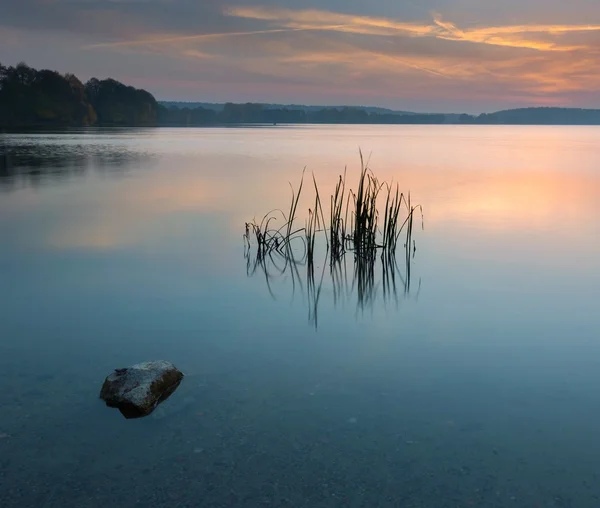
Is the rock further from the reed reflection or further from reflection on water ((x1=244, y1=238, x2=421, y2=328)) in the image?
the reed reflection

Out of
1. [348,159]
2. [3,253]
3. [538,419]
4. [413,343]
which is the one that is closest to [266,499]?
[538,419]

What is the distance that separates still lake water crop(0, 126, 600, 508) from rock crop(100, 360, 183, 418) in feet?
0.28

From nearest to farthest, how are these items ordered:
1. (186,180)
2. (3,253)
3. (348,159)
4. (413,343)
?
(413,343) → (3,253) → (186,180) → (348,159)

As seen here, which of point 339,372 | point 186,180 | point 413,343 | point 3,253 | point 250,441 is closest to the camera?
point 250,441

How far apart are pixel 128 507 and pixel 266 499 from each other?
27.6 inches

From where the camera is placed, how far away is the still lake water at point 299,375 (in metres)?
3.46

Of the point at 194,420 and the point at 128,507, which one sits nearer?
the point at 128,507

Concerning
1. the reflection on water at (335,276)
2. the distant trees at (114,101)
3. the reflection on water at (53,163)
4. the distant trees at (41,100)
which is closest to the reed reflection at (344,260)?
the reflection on water at (335,276)

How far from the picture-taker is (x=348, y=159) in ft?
103

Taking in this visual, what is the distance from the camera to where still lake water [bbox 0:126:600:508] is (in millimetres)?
3455

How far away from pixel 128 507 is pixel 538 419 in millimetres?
2700

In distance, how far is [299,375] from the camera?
498cm

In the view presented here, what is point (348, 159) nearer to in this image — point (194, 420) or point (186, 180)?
point (186, 180)

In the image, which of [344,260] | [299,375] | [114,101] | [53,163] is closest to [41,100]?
[114,101]
